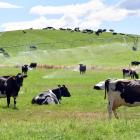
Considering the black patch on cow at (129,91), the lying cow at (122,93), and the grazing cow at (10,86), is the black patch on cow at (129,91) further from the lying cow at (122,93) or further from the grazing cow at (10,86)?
the grazing cow at (10,86)

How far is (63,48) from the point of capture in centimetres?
13975

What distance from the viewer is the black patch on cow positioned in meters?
21.3

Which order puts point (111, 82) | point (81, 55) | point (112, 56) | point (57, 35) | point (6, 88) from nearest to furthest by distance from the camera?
point (111, 82) → point (6, 88) → point (112, 56) → point (81, 55) → point (57, 35)

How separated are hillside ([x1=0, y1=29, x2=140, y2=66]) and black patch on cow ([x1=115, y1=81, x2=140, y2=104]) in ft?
227

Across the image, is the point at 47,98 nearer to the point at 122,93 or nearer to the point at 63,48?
the point at 122,93

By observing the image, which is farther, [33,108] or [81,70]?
[81,70]

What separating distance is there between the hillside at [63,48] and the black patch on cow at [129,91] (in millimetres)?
69068

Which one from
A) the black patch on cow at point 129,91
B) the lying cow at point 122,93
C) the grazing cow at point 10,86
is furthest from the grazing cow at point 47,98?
the black patch on cow at point 129,91

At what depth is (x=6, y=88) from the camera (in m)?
29.2

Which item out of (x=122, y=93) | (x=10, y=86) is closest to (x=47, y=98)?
(x=10, y=86)

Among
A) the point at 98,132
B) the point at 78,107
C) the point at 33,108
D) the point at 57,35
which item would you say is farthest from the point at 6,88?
the point at 57,35

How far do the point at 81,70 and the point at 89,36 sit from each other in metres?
99.1

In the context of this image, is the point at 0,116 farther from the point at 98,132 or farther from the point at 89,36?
the point at 89,36

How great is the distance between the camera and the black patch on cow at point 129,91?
21.3 metres
